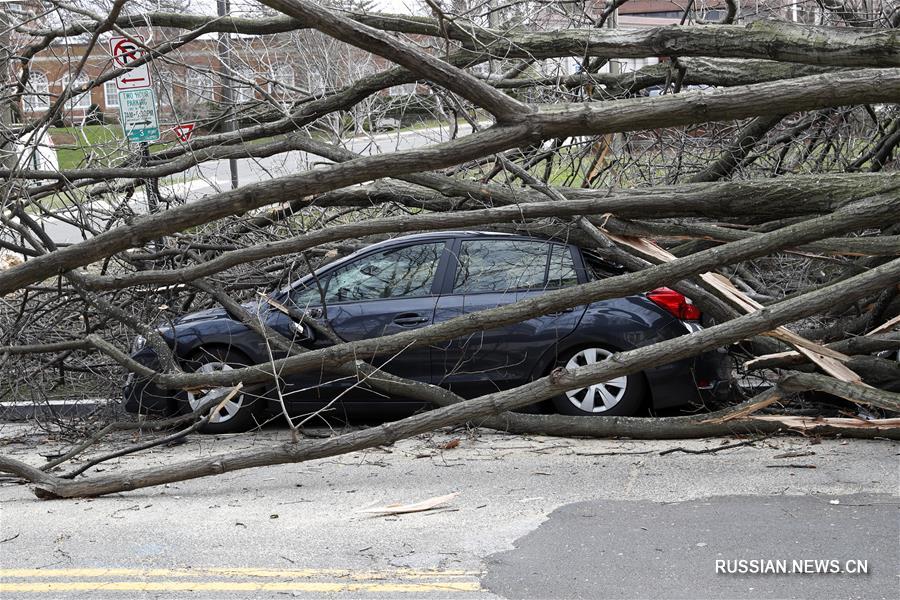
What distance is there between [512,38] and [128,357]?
4191 mm

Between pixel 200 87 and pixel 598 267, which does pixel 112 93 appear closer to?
pixel 200 87

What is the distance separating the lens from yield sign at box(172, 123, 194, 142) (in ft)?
28.0

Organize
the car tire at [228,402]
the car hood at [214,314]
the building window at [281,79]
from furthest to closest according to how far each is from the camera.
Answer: the building window at [281,79] → the car hood at [214,314] → the car tire at [228,402]

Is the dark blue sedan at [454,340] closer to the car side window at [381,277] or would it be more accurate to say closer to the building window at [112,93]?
the car side window at [381,277]

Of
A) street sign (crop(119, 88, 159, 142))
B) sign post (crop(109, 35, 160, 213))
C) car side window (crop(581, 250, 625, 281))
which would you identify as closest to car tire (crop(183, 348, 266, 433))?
sign post (crop(109, 35, 160, 213))

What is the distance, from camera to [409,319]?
7887 millimetres

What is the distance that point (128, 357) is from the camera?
7672 millimetres

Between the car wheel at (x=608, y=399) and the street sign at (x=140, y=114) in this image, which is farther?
the street sign at (x=140, y=114)

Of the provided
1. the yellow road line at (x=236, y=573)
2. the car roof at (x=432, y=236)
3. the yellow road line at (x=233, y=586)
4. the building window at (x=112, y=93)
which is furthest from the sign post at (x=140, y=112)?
the yellow road line at (x=233, y=586)

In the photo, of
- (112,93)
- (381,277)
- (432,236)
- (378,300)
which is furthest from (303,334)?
(112,93)

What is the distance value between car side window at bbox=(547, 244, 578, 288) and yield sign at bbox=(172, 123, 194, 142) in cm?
338

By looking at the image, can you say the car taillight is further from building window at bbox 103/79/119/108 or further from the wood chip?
building window at bbox 103/79/119/108

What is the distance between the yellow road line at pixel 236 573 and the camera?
189 inches

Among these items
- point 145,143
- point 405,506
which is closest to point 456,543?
point 405,506
